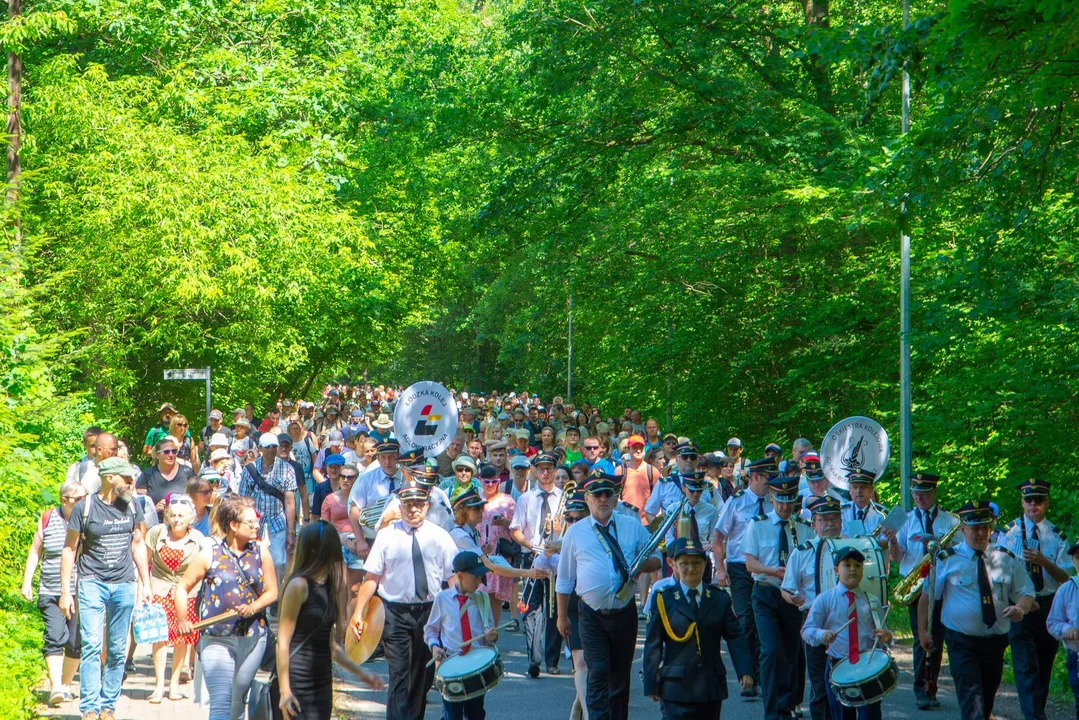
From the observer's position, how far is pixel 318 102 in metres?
26.9

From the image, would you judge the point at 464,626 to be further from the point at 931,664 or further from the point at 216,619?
the point at 931,664

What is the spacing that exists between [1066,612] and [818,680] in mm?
1763

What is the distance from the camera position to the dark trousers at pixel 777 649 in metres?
9.56

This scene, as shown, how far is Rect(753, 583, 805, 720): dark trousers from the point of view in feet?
31.4

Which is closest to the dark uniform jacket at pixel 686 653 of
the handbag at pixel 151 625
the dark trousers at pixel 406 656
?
the dark trousers at pixel 406 656

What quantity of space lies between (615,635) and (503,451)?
19.7 ft

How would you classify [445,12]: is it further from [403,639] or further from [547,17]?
[403,639]

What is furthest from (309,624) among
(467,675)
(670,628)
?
(670,628)

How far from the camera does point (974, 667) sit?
370 inches

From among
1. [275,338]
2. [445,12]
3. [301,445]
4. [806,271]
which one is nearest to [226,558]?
[301,445]

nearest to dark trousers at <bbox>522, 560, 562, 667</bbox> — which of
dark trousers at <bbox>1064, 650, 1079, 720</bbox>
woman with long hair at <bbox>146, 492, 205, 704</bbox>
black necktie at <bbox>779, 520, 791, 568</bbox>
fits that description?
black necktie at <bbox>779, 520, 791, 568</bbox>

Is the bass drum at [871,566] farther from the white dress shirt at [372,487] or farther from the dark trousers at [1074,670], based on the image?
the white dress shirt at [372,487]

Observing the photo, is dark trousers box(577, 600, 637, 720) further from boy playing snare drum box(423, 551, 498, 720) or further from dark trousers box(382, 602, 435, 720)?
dark trousers box(382, 602, 435, 720)

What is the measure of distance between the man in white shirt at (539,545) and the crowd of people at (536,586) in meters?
0.02
